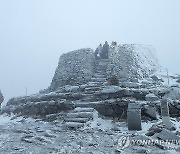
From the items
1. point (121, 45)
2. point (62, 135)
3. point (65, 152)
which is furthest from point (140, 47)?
point (65, 152)

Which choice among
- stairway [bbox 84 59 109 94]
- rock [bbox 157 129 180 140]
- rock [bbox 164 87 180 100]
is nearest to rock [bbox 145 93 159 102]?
rock [bbox 164 87 180 100]

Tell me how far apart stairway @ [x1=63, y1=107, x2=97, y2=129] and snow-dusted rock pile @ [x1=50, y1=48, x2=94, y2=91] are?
5092 millimetres

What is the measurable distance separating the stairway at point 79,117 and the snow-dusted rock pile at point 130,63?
487 centimetres

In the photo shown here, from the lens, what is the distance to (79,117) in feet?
34.6

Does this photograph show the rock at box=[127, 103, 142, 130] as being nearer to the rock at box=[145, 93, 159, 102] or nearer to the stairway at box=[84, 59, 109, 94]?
the rock at box=[145, 93, 159, 102]

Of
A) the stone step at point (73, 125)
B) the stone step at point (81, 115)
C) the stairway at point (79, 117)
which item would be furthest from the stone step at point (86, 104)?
the stone step at point (73, 125)

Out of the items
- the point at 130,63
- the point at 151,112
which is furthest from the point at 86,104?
the point at 130,63

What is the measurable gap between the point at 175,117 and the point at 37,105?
8.56m

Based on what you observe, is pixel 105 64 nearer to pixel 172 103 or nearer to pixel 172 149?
pixel 172 103

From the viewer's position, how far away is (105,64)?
18.2m

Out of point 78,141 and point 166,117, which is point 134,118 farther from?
point 78,141

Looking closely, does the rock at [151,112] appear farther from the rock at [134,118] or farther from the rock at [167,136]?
the rock at [167,136]

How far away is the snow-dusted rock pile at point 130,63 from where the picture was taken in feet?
51.6

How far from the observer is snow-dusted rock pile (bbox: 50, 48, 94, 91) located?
653 inches
